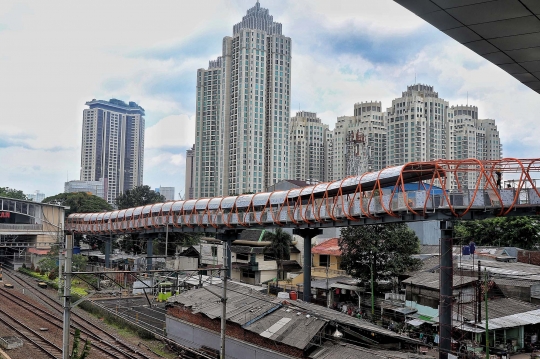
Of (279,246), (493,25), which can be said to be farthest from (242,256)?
(493,25)

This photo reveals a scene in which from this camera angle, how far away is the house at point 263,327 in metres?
22.7

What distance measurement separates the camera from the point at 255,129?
125562 mm

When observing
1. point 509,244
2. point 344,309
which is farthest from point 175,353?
point 509,244

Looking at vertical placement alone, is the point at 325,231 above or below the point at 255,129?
below

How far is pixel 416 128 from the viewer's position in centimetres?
13775

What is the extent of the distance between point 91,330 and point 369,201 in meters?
20.2

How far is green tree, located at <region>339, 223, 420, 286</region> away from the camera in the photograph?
3956 cm

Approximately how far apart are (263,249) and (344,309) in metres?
18.4

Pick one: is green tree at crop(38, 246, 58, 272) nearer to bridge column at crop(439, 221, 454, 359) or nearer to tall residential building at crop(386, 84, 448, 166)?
bridge column at crop(439, 221, 454, 359)

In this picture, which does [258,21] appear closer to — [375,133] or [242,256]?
[375,133]

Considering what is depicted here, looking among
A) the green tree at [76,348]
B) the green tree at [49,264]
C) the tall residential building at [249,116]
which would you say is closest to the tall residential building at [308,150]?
the tall residential building at [249,116]

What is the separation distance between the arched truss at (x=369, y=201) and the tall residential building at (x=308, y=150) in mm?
104020

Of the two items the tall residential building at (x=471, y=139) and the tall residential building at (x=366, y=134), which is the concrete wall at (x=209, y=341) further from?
the tall residential building at (x=471, y=139)

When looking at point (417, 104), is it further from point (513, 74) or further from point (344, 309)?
point (513, 74)
